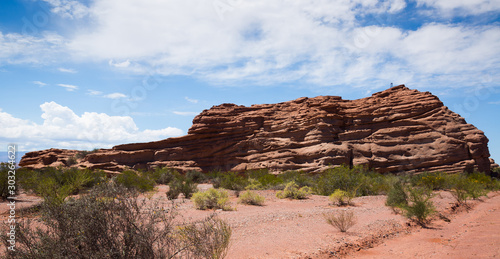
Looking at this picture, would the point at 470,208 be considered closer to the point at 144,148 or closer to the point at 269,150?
the point at 269,150

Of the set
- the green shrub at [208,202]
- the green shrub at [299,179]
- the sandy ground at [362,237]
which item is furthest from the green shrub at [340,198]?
the green shrub at [299,179]

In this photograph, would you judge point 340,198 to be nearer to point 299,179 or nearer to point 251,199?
point 251,199

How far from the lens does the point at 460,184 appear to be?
18344 millimetres

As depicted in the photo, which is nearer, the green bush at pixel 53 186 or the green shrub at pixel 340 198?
the green bush at pixel 53 186

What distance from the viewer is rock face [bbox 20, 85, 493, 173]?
34.7 m

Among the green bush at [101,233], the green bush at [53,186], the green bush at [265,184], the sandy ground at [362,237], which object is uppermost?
the green bush at [101,233]

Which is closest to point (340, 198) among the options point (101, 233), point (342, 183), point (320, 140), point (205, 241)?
point (342, 183)

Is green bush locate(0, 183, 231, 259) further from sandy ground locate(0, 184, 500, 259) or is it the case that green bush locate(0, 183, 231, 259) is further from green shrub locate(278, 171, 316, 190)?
green shrub locate(278, 171, 316, 190)

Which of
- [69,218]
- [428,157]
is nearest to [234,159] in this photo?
[428,157]

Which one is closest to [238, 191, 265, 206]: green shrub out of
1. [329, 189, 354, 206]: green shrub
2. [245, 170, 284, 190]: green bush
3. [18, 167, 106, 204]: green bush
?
[329, 189, 354, 206]: green shrub

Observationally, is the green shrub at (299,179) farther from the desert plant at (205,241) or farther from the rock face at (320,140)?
the desert plant at (205,241)

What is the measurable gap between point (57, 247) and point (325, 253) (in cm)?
536

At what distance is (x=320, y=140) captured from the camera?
128 ft

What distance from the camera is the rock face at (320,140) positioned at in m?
34.7
